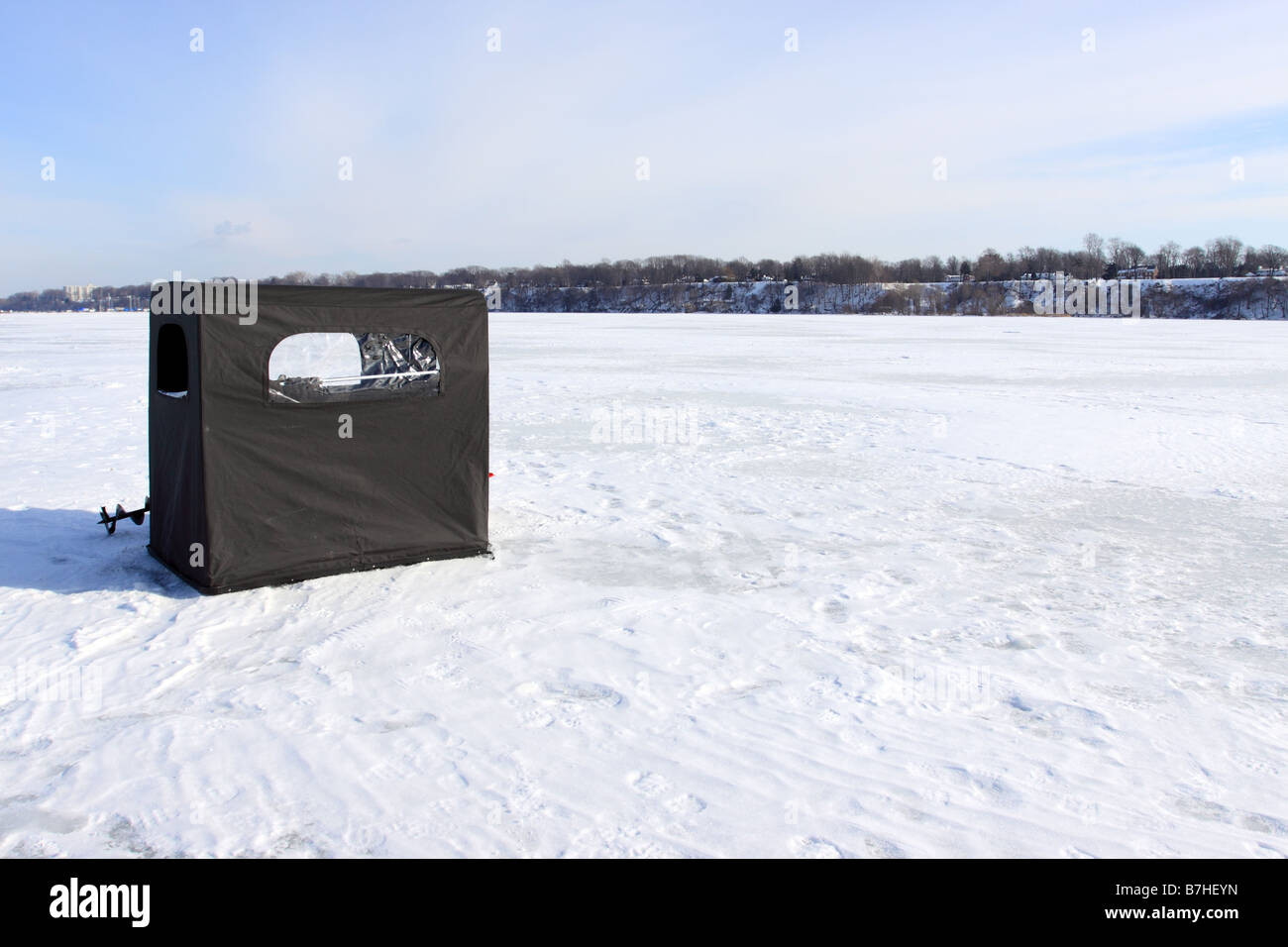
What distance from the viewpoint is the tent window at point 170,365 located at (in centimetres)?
625

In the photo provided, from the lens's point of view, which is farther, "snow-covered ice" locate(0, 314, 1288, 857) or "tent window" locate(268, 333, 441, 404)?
"tent window" locate(268, 333, 441, 404)

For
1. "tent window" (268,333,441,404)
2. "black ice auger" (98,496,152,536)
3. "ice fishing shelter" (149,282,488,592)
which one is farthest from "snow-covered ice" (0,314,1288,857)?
"tent window" (268,333,441,404)

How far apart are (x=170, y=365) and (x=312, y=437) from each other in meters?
1.35

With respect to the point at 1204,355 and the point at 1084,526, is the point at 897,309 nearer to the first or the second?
the point at 1204,355

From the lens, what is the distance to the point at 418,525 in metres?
6.39

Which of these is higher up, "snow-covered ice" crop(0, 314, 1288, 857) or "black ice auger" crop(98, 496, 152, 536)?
"black ice auger" crop(98, 496, 152, 536)

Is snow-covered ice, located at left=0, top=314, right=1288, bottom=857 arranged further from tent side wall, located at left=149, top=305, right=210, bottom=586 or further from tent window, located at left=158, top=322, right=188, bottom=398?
tent window, located at left=158, top=322, right=188, bottom=398

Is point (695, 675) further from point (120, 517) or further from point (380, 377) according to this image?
point (120, 517)

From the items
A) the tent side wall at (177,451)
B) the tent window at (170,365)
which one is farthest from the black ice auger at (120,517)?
the tent window at (170,365)

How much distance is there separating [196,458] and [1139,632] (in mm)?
5626

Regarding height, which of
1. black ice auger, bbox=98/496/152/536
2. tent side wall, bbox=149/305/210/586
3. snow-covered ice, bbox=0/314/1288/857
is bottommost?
snow-covered ice, bbox=0/314/1288/857

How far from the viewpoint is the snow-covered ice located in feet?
10.9

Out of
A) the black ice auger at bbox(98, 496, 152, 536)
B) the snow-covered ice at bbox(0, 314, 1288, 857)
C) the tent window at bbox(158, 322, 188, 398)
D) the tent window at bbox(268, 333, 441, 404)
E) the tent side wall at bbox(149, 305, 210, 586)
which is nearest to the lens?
the snow-covered ice at bbox(0, 314, 1288, 857)
